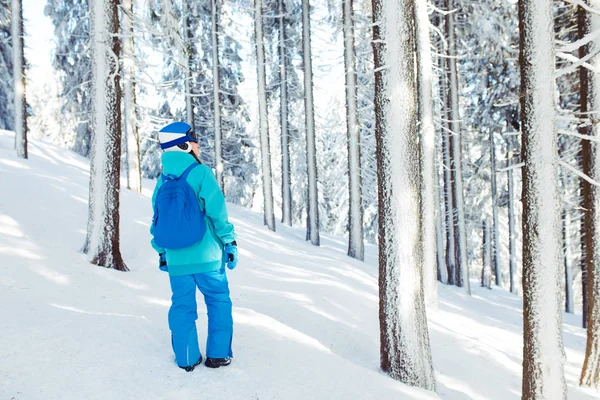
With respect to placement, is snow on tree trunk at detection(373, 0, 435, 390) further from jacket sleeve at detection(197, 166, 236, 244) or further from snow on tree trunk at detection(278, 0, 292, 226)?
snow on tree trunk at detection(278, 0, 292, 226)

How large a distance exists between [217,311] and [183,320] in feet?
0.97

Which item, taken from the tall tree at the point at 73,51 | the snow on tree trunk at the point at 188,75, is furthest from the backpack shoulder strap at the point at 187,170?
the tall tree at the point at 73,51

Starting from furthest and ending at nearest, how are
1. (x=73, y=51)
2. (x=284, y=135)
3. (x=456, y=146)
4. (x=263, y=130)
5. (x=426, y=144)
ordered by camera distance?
(x=284, y=135), (x=73, y=51), (x=263, y=130), (x=456, y=146), (x=426, y=144)

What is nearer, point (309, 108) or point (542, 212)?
point (542, 212)

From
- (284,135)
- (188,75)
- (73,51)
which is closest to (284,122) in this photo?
(284,135)

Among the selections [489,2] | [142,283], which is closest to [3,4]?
[142,283]

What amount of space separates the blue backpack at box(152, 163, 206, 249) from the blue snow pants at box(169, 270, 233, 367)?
359 mm

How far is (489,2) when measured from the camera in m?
14.6

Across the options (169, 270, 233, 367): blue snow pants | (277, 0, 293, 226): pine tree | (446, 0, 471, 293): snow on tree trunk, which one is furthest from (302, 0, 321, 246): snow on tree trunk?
(169, 270, 233, 367): blue snow pants

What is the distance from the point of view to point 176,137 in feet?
12.6

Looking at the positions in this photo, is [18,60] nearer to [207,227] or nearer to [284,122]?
[284,122]

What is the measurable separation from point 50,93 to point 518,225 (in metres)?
56.1

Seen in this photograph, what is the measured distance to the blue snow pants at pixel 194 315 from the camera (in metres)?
3.75

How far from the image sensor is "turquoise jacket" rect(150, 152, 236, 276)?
12.1ft
